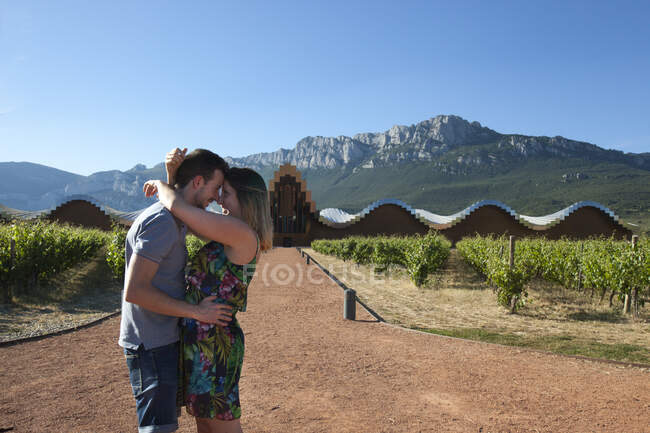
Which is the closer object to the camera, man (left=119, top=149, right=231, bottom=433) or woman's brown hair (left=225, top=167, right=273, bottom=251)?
man (left=119, top=149, right=231, bottom=433)

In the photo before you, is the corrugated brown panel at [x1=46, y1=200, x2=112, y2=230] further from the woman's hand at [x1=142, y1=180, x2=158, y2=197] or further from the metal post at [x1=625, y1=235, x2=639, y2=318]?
the woman's hand at [x1=142, y1=180, x2=158, y2=197]

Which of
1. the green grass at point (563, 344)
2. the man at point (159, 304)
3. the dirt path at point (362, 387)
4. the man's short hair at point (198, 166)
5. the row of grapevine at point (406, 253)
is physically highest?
the man's short hair at point (198, 166)

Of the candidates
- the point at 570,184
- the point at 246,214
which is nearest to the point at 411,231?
the point at 246,214

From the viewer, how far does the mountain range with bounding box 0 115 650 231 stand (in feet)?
279

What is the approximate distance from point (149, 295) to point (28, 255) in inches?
420

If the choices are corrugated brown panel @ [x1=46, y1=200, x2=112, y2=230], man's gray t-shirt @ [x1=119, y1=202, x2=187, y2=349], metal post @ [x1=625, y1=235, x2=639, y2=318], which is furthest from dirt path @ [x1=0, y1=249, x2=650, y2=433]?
corrugated brown panel @ [x1=46, y1=200, x2=112, y2=230]

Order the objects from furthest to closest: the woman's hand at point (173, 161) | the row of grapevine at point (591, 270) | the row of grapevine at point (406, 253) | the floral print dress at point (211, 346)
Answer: the row of grapevine at point (406, 253), the row of grapevine at point (591, 270), the woman's hand at point (173, 161), the floral print dress at point (211, 346)

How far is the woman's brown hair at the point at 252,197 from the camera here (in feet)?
6.28

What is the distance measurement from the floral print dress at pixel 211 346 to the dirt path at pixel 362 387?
1.92 meters

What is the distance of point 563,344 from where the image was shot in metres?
6.91

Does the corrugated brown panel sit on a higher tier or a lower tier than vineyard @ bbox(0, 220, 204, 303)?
higher

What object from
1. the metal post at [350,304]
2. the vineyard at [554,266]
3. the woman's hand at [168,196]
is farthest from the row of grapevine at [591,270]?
the woman's hand at [168,196]

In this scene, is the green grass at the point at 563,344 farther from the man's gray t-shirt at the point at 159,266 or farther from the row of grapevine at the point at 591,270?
the man's gray t-shirt at the point at 159,266

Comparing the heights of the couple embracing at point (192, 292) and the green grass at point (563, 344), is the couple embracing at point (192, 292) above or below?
above
